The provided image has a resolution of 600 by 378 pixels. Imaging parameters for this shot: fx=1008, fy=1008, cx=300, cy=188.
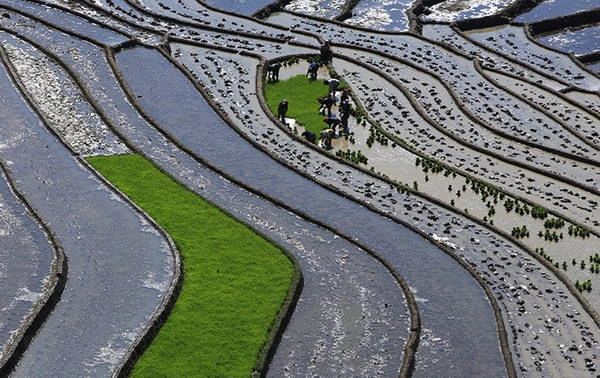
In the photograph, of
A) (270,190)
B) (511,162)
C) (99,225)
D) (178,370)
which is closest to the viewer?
(178,370)

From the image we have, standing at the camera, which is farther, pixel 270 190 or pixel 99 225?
pixel 270 190

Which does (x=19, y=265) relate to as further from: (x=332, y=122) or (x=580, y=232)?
(x=580, y=232)

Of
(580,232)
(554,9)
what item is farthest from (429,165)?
(554,9)

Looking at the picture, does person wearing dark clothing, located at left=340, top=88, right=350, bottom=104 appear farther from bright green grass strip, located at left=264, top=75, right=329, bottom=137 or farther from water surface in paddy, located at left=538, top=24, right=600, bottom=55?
water surface in paddy, located at left=538, top=24, right=600, bottom=55

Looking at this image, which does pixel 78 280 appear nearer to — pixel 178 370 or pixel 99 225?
pixel 99 225

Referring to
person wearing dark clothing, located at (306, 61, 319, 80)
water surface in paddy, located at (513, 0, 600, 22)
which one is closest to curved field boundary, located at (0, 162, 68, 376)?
person wearing dark clothing, located at (306, 61, 319, 80)

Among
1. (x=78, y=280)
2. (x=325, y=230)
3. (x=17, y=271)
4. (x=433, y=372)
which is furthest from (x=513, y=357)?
(x=17, y=271)

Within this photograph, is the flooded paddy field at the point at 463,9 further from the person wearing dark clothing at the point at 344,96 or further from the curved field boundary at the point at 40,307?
the curved field boundary at the point at 40,307
